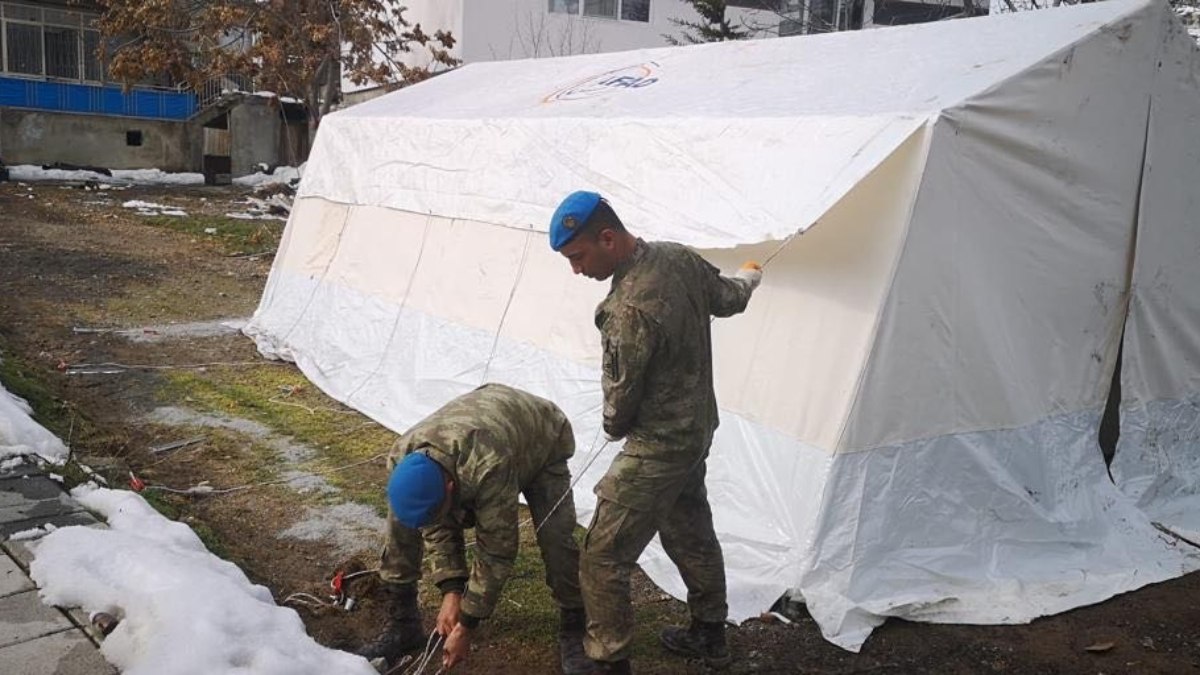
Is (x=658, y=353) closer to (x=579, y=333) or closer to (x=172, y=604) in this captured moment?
(x=172, y=604)

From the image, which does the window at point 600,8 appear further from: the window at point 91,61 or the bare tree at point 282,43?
the window at point 91,61

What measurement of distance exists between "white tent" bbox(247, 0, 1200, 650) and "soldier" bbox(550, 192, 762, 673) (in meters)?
0.92

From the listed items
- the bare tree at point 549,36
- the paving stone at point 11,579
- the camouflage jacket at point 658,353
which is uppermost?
the bare tree at point 549,36

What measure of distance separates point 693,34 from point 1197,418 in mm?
15953

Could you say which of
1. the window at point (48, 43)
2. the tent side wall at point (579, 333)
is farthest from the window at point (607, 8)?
the window at point (48, 43)

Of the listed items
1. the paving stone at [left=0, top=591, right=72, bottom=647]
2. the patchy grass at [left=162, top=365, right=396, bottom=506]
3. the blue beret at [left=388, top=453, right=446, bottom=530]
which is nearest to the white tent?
the patchy grass at [left=162, top=365, right=396, bottom=506]

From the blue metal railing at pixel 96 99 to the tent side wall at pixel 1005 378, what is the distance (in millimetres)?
22719

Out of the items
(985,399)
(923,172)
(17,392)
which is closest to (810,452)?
(985,399)

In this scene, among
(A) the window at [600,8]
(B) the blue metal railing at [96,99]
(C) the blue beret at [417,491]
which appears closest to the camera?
(C) the blue beret at [417,491]

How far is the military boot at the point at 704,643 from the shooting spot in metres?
3.55

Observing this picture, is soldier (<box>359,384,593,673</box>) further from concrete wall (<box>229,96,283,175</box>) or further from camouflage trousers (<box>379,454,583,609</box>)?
concrete wall (<box>229,96,283,175</box>)

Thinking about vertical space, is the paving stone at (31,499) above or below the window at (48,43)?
below

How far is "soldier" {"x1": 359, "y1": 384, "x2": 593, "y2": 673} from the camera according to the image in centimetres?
293

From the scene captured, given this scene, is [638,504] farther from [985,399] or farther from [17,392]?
[17,392]
